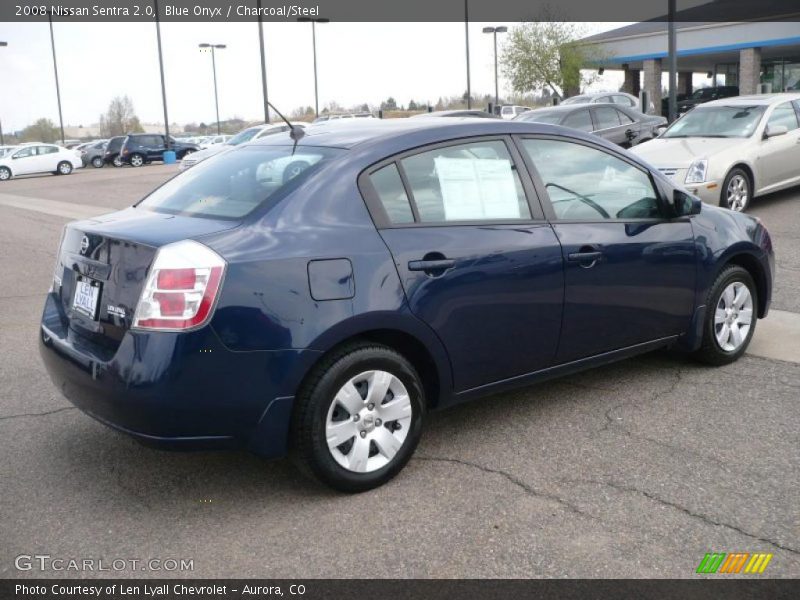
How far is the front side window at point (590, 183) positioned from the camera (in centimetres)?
455

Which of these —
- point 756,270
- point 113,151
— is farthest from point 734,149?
point 113,151

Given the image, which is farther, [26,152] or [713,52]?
[713,52]

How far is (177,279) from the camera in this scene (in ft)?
11.3

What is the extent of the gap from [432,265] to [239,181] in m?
1.04

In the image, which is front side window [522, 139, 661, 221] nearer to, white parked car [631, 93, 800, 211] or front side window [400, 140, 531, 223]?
front side window [400, 140, 531, 223]

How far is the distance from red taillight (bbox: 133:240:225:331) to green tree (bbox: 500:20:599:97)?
2055 inches

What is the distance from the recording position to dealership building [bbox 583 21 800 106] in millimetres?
38647

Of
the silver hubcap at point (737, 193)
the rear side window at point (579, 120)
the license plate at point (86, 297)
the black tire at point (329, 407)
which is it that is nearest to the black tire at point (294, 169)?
the black tire at point (329, 407)

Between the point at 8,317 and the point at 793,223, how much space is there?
30.4ft

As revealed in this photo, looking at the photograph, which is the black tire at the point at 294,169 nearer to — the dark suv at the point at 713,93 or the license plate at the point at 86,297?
the license plate at the point at 86,297

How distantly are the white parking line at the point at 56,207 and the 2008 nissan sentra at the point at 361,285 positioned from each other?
45.9ft

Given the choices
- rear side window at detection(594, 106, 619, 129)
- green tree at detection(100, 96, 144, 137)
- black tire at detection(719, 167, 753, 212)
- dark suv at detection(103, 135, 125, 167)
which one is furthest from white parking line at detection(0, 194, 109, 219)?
green tree at detection(100, 96, 144, 137)

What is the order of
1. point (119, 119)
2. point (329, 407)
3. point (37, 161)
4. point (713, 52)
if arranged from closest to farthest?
1. point (329, 407)
2. point (37, 161)
3. point (713, 52)
4. point (119, 119)
